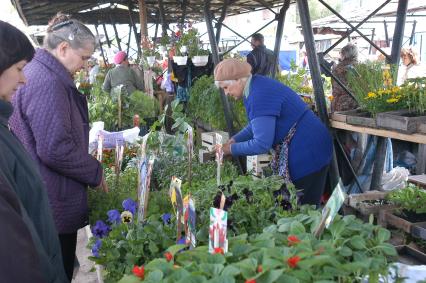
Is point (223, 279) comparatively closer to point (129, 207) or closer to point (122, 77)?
point (129, 207)

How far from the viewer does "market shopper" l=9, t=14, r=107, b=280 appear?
76.5 inches

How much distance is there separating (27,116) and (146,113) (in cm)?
294

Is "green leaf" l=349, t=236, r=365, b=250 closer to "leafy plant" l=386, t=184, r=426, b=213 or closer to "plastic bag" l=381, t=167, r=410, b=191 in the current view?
"leafy plant" l=386, t=184, r=426, b=213

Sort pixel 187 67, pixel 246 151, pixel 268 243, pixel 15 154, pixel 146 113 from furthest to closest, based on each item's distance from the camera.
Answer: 1. pixel 187 67
2. pixel 146 113
3. pixel 246 151
4. pixel 15 154
5. pixel 268 243

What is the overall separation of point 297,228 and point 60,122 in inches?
45.3

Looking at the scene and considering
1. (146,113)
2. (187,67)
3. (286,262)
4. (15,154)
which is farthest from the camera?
(187,67)

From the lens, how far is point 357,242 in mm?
1196

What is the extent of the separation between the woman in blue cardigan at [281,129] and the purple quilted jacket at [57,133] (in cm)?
96

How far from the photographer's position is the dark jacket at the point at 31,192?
4.39 ft

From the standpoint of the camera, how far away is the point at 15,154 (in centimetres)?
139

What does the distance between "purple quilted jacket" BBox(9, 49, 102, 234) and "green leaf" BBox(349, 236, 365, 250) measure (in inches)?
50.1

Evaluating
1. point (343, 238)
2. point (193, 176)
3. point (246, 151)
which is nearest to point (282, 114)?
point (246, 151)

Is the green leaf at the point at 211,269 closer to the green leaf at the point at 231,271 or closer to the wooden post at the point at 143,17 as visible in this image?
the green leaf at the point at 231,271

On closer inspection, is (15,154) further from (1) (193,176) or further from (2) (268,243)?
(1) (193,176)
